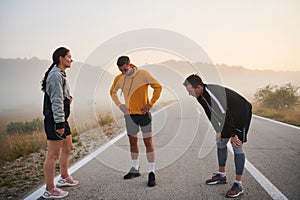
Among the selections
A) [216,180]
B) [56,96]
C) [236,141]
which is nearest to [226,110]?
[236,141]

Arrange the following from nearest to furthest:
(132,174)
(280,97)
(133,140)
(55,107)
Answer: (55,107) → (132,174) → (133,140) → (280,97)

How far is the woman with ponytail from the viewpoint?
339 centimetres

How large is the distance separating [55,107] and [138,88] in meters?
1.31

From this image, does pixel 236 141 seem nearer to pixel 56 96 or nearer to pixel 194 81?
pixel 194 81

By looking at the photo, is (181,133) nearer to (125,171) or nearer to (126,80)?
(125,171)

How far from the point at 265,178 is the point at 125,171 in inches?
87.3

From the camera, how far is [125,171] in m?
4.68

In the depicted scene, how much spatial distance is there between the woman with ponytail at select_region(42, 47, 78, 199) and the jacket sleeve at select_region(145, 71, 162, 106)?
117 cm

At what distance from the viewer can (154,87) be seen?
13.9ft

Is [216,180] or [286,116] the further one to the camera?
[286,116]

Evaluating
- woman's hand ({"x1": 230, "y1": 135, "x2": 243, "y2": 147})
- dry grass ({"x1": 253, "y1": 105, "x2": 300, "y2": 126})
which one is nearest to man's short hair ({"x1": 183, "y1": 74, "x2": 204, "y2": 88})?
woman's hand ({"x1": 230, "y1": 135, "x2": 243, "y2": 147})

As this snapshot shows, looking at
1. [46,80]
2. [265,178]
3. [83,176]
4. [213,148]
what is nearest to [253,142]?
[213,148]

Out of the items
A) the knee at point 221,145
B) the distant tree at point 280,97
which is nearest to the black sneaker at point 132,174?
the knee at point 221,145

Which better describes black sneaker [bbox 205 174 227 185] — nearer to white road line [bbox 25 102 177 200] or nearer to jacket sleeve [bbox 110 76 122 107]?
jacket sleeve [bbox 110 76 122 107]
